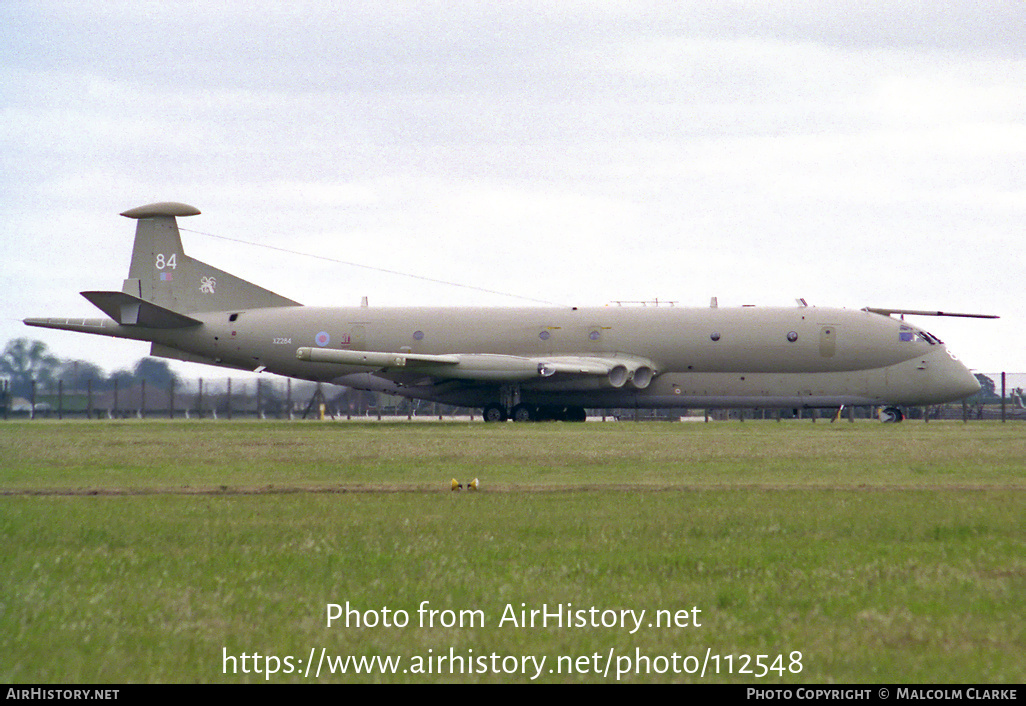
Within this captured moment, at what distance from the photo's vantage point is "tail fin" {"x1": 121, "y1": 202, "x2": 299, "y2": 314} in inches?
1711

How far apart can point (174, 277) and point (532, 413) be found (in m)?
13.5

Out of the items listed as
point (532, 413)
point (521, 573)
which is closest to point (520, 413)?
point (532, 413)

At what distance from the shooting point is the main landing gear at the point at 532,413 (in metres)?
40.7

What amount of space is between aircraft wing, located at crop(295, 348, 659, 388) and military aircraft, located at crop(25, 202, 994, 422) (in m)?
0.04

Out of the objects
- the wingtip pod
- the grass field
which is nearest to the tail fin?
the wingtip pod

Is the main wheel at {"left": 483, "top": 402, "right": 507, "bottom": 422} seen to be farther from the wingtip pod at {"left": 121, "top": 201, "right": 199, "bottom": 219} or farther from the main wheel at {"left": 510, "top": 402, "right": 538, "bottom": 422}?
the wingtip pod at {"left": 121, "top": 201, "right": 199, "bottom": 219}

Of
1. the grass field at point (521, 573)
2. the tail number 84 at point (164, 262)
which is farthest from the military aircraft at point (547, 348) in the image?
the grass field at point (521, 573)

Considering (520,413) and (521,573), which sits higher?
(520,413)

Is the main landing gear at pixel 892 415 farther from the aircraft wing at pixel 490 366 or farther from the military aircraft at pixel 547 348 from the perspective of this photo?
the aircraft wing at pixel 490 366

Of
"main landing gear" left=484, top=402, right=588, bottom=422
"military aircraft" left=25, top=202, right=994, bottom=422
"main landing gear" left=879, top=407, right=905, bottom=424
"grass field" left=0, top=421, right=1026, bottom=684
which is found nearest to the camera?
"grass field" left=0, top=421, right=1026, bottom=684

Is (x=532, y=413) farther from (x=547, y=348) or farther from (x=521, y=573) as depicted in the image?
(x=521, y=573)

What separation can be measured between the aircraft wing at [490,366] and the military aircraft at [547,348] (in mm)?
44

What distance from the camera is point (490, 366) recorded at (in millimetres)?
38719

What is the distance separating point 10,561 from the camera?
9250 mm
